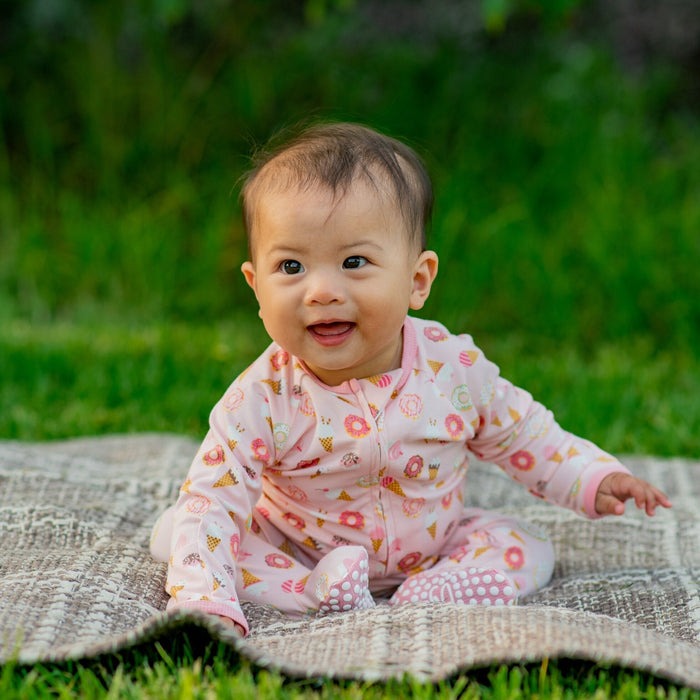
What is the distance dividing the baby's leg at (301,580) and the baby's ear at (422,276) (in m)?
0.50

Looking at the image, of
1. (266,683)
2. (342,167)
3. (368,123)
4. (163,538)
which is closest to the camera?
(266,683)

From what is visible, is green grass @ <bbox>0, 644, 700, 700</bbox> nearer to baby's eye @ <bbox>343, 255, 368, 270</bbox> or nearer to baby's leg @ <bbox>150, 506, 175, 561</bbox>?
baby's leg @ <bbox>150, 506, 175, 561</bbox>

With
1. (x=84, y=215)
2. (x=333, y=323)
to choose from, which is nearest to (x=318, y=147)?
(x=333, y=323)

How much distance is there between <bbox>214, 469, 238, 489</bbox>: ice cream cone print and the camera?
1975mm

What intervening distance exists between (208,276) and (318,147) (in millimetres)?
3090

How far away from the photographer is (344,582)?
198 centimetres

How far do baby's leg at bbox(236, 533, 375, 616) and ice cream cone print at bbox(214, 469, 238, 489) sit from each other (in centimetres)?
20

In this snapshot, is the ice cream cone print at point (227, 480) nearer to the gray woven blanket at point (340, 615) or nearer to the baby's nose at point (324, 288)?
the gray woven blanket at point (340, 615)

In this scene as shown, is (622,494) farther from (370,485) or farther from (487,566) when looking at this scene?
(370,485)

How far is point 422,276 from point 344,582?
62 centimetres

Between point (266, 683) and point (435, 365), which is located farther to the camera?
point (435, 365)

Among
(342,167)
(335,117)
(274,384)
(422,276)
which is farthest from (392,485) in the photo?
(335,117)

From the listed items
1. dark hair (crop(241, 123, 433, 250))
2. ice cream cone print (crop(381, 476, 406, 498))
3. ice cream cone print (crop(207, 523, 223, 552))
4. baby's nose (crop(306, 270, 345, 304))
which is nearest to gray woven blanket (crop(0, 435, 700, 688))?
ice cream cone print (crop(207, 523, 223, 552))

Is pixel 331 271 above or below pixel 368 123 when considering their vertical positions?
below
